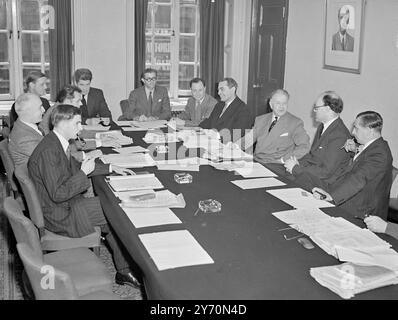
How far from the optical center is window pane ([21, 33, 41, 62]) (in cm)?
737

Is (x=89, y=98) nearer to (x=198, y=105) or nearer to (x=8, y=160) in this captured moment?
Answer: (x=198, y=105)

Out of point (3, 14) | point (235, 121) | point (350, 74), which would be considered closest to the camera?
point (235, 121)

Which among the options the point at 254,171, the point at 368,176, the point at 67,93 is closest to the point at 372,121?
the point at 368,176

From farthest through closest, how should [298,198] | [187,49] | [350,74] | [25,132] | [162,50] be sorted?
1. [187,49]
2. [162,50]
3. [350,74]
4. [25,132]
5. [298,198]

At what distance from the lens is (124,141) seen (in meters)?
4.75

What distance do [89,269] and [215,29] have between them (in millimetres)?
5649

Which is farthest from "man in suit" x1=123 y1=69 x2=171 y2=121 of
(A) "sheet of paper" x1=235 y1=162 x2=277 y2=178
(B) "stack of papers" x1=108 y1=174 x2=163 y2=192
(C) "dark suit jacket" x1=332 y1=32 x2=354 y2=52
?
(B) "stack of papers" x1=108 y1=174 x2=163 y2=192

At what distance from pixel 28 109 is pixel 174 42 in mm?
4168

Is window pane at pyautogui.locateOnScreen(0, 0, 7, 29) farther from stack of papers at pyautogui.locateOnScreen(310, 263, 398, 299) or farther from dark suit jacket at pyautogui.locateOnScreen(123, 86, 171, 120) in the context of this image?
stack of papers at pyautogui.locateOnScreen(310, 263, 398, 299)

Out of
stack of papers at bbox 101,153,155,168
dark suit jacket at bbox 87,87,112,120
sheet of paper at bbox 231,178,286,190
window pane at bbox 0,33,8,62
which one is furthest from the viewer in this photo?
window pane at bbox 0,33,8,62

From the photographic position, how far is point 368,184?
371 centimetres

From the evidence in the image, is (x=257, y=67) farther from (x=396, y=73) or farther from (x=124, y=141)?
(x=124, y=141)

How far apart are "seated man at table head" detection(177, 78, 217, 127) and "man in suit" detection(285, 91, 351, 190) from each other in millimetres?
1973
